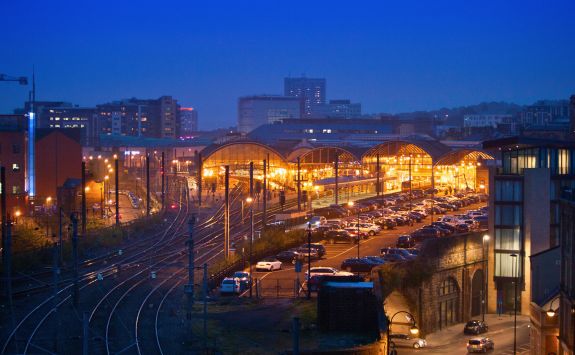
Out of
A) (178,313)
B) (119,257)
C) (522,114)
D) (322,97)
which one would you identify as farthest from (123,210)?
(322,97)

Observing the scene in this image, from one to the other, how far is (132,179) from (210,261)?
2049cm

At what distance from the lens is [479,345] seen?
412 inches

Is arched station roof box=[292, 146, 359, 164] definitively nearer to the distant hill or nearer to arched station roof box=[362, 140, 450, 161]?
arched station roof box=[362, 140, 450, 161]

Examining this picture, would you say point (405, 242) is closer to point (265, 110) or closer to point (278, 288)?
point (278, 288)

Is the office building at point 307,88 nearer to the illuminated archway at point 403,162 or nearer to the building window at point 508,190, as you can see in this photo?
the illuminated archway at point 403,162

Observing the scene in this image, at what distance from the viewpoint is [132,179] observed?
110 feet

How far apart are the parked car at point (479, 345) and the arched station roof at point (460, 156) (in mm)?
17451

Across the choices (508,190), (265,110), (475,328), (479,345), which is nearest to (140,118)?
(265,110)

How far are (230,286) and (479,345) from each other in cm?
309

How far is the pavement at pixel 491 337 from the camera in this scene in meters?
10.7

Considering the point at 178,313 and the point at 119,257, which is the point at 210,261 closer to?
the point at 119,257

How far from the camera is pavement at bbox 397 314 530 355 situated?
10656 millimetres

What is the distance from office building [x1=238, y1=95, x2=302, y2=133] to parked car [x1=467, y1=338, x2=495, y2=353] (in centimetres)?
7232

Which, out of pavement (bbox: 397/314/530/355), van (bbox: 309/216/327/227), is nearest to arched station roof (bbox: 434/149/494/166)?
van (bbox: 309/216/327/227)
